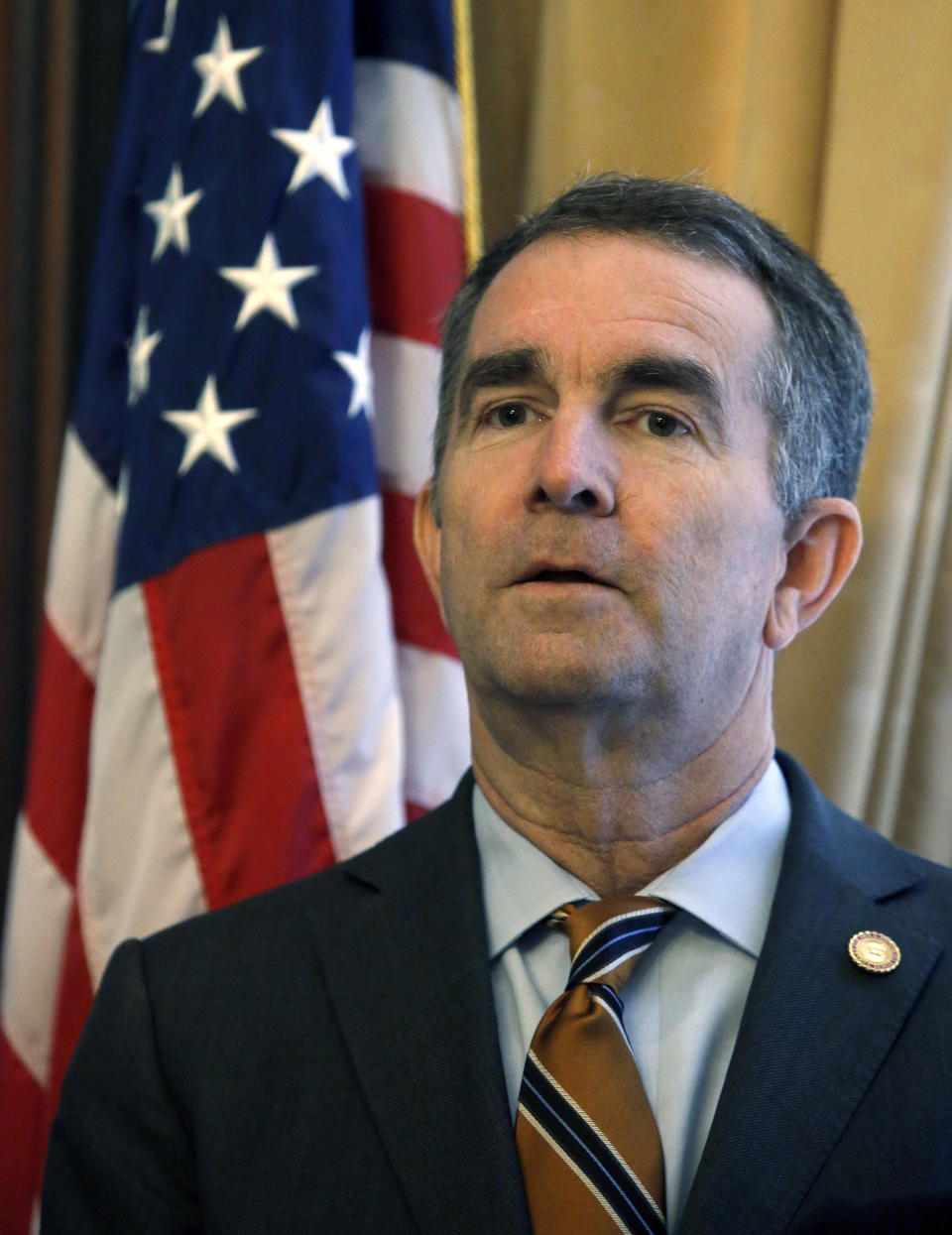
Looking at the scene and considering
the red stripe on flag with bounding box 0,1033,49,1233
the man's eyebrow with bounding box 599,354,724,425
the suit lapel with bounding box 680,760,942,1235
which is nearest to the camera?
the suit lapel with bounding box 680,760,942,1235

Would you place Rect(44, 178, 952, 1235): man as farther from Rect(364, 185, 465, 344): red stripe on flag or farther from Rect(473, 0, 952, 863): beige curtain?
Rect(364, 185, 465, 344): red stripe on flag

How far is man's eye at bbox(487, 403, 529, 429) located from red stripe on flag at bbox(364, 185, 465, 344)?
716 mm

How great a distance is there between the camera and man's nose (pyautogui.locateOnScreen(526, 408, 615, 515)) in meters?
1.25

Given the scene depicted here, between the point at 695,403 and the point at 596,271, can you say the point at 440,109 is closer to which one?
the point at 596,271

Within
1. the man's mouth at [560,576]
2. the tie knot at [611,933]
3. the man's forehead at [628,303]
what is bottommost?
the tie knot at [611,933]

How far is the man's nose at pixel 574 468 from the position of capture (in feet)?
4.09

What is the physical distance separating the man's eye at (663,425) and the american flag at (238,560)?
0.70m

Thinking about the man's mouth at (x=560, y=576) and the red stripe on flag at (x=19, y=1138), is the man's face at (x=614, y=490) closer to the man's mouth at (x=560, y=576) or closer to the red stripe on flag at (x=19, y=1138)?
the man's mouth at (x=560, y=576)

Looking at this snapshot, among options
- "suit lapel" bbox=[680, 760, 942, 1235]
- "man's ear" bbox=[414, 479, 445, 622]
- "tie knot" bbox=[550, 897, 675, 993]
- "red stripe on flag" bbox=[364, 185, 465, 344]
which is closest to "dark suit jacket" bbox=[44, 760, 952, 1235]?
"suit lapel" bbox=[680, 760, 942, 1235]

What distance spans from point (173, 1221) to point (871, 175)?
1.73 m

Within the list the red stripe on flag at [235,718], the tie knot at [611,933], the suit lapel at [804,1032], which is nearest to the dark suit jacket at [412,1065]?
the suit lapel at [804,1032]

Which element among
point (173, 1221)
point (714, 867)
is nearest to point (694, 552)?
point (714, 867)

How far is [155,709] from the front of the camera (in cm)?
197

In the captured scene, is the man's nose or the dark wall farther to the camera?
the dark wall
